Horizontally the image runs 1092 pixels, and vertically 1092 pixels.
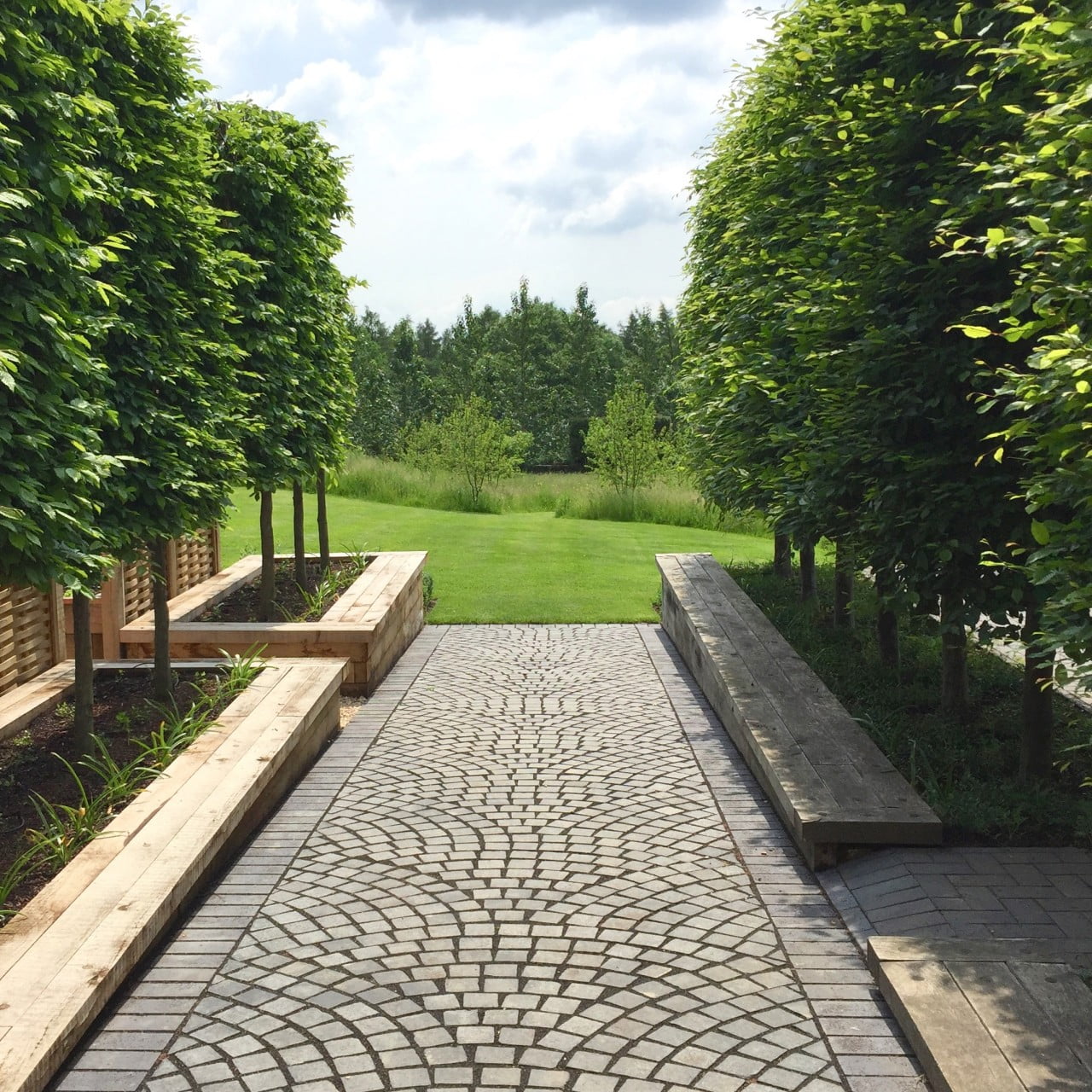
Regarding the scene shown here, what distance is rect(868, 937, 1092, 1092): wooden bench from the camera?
11.5 feet

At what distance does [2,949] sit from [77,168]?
338 centimetres

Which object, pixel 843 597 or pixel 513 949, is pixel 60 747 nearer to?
pixel 513 949

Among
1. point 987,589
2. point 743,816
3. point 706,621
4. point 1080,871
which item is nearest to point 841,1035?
point 1080,871

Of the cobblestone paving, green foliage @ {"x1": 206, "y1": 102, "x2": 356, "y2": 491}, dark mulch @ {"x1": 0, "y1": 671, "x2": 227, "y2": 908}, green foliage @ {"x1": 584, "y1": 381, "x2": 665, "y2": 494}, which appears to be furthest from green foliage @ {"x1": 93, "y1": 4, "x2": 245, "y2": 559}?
green foliage @ {"x1": 584, "y1": 381, "x2": 665, "y2": 494}

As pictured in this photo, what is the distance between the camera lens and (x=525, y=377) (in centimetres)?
5753

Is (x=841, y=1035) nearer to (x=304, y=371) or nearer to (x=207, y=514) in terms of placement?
(x=207, y=514)

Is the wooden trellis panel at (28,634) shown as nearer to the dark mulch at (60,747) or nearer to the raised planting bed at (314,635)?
the dark mulch at (60,747)

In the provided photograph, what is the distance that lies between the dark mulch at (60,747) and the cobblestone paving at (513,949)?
1.01 meters

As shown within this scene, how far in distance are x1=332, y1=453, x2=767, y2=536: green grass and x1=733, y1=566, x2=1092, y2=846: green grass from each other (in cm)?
1240

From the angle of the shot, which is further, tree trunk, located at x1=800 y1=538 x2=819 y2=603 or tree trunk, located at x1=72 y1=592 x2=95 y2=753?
tree trunk, located at x1=800 y1=538 x2=819 y2=603

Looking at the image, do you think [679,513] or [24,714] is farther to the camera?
[679,513]

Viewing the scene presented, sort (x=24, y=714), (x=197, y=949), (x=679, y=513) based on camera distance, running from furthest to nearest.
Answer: (x=679, y=513) → (x=24, y=714) → (x=197, y=949)

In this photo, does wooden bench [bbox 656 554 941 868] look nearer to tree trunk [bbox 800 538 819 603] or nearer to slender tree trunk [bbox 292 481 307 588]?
tree trunk [bbox 800 538 819 603]

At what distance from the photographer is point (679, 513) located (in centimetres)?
2477
